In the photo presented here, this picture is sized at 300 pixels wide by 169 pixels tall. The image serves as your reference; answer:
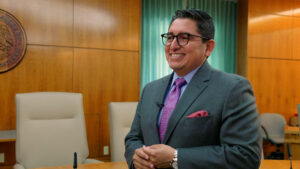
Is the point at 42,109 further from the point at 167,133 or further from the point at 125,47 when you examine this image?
the point at 125,47

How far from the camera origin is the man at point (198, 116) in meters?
1.23

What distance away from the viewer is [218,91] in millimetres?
1294

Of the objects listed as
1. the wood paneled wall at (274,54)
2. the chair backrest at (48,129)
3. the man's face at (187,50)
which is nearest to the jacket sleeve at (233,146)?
the man's face at (187,50)

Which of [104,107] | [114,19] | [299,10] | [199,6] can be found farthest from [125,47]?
[299,10]

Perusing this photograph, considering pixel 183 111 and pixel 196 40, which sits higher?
pixel 196 40

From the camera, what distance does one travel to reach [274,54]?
19.8 ft

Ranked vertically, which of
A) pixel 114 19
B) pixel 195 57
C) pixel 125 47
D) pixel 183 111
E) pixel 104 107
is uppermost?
pixel 114 19

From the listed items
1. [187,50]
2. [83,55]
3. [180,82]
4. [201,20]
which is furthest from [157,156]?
[83,55]

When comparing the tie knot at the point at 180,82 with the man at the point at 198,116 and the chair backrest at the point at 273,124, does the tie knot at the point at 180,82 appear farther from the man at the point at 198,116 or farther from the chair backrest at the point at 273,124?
the chair backrest at the point at 273,124

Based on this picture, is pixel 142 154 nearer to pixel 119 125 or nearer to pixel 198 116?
pixel 198 116

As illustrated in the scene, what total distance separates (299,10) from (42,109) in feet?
19.4

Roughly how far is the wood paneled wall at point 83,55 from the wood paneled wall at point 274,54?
100 inches

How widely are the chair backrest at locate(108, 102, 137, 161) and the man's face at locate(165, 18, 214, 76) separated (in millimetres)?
1441

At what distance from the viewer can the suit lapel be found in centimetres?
132
